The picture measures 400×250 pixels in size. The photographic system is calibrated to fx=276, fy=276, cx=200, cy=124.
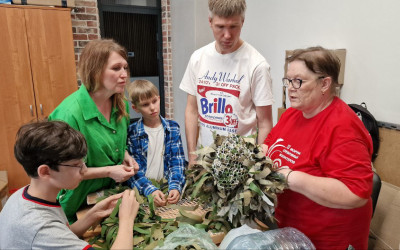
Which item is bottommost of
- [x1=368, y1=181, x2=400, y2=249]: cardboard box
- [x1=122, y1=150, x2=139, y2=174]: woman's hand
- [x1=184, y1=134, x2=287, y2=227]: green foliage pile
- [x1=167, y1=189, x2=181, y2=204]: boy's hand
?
[x1=368, y1=181, x2=400, y2=249]: cardboard box

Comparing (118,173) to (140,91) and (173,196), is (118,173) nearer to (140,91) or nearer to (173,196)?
(173,196)

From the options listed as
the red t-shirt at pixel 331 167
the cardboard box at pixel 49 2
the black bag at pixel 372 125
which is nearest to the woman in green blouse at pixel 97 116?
the red t-shirt at pixel 331 167

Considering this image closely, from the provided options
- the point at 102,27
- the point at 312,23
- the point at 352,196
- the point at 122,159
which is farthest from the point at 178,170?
the point at 102,27

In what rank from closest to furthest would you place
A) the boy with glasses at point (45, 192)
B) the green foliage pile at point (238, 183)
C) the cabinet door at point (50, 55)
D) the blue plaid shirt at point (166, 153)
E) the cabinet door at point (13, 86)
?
1. the boy with glasses at point (45, 192)
2. the green foliage pile at point (238, 183)
3. the blue plaid shirt at point (166, 153)
4. the cabinet door at point (13, 86)
5. the cabinet door at point (50, 55)

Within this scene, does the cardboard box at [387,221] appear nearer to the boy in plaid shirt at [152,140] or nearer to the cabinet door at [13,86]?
the boy in plaid shirt at [152,140]

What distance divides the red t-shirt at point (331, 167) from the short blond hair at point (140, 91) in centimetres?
105

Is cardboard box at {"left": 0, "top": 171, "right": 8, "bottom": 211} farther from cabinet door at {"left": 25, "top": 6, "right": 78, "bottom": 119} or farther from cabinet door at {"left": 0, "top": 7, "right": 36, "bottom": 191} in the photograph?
cabinet door at {"left": 25, "top": 6, "right": 78, "bottom": 119}

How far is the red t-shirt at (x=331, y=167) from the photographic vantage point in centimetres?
104

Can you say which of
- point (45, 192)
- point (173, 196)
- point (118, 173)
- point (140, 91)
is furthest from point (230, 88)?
point (45, 192)

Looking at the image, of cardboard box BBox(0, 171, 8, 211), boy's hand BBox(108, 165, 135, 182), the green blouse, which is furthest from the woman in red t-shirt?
cardboard box BBox(0, 171, 8, 211)

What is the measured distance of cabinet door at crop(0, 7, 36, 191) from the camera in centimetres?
318

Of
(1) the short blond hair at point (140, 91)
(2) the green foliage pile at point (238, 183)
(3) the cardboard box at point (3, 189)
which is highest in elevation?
(1) the short blond hair at point (140, 91)

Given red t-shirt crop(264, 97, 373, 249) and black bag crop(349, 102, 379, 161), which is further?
black bag crop(349, 102, 379, 161)

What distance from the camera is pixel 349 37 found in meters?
2.49
